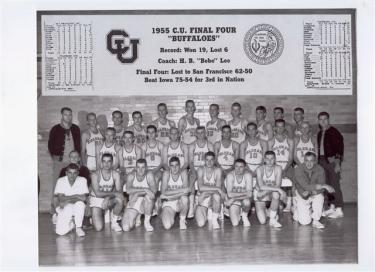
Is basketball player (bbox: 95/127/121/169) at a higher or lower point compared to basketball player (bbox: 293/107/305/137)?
lower

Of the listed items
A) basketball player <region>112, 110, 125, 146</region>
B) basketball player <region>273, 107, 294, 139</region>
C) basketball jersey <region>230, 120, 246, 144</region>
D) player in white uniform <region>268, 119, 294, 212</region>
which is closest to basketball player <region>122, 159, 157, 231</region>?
basketball player <region>112, 110, 125, 146</region>

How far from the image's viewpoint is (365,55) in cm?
316

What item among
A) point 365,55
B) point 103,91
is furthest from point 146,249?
point 365,55

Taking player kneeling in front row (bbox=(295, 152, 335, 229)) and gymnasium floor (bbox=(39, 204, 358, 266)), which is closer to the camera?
gymnasium floor (bbox=(39, 204, 358, 266))

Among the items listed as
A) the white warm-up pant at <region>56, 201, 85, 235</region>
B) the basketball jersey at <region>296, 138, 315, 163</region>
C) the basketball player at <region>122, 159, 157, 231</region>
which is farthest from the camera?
the basketball jersey at <region>296, 138, 315, 163</region>

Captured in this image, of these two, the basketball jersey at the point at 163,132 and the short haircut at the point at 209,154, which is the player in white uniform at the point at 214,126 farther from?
the basketball jersey at the point at 163,132

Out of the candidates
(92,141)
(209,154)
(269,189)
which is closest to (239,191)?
(269,189)

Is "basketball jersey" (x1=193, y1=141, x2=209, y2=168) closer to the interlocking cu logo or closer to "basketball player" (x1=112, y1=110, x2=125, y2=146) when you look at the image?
"basketball player" (x1=112, y1=110, x2=125, y2=146)

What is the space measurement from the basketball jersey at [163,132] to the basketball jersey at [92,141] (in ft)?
1.23

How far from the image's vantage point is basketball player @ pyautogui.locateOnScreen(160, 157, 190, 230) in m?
3.51

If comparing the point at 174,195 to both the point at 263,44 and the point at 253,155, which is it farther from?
the point at 263,44

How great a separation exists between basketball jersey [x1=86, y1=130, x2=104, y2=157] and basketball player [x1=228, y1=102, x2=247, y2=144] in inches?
33.9
